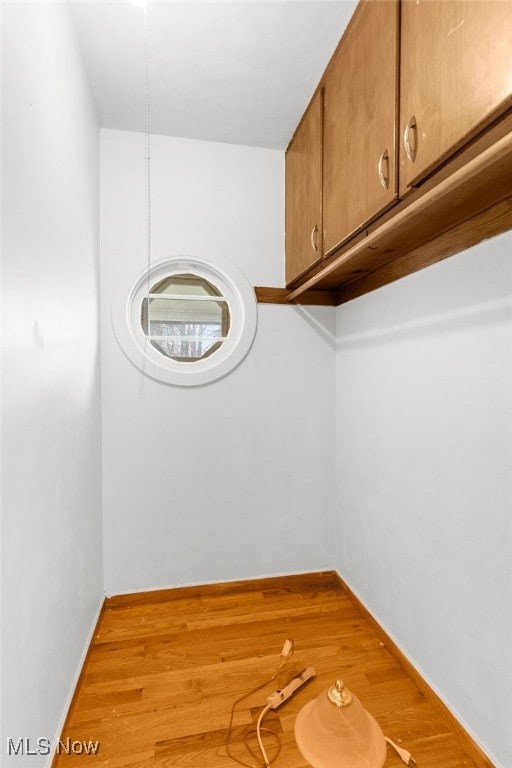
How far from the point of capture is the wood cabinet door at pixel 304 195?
5.10 feet

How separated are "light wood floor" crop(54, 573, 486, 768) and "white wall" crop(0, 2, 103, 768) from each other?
6.2 inches

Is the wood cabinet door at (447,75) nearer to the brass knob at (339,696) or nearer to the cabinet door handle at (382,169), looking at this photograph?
the cabinet door handle at (382,169)

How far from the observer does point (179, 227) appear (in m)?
1.87

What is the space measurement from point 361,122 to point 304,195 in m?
0.54

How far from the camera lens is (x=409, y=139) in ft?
3.13

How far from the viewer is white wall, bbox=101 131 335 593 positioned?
5.99 ft

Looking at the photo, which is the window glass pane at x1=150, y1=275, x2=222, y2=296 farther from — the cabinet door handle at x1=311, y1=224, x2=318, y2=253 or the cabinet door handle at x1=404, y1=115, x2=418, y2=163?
the cabinet door handle at x1=404, y1=115, x2=418, y2=163

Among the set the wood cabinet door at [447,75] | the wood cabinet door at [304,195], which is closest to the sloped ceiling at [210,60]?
the wood cabinet door at [304,195]

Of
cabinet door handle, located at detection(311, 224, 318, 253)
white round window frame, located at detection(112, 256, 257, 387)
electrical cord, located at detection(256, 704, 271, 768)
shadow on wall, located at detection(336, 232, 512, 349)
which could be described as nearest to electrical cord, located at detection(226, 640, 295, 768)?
electrical cord, located at detection(256, 704, 271, 768)

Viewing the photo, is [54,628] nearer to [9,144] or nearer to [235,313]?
[9,144]

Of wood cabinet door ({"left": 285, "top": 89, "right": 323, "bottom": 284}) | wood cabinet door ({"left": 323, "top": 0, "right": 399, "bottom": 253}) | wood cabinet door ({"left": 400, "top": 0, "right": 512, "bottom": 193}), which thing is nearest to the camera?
wood cabinet door ({"left": 400, "top": 0, "right": 512, "bottom": 193})

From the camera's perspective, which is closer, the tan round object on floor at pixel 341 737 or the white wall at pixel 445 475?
the tan round object on floor at pixel 341 737

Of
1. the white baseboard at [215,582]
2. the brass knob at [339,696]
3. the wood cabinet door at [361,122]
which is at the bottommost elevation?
the white baseboard at [215,582]

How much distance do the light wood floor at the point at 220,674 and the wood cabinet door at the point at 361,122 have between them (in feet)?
5.23
